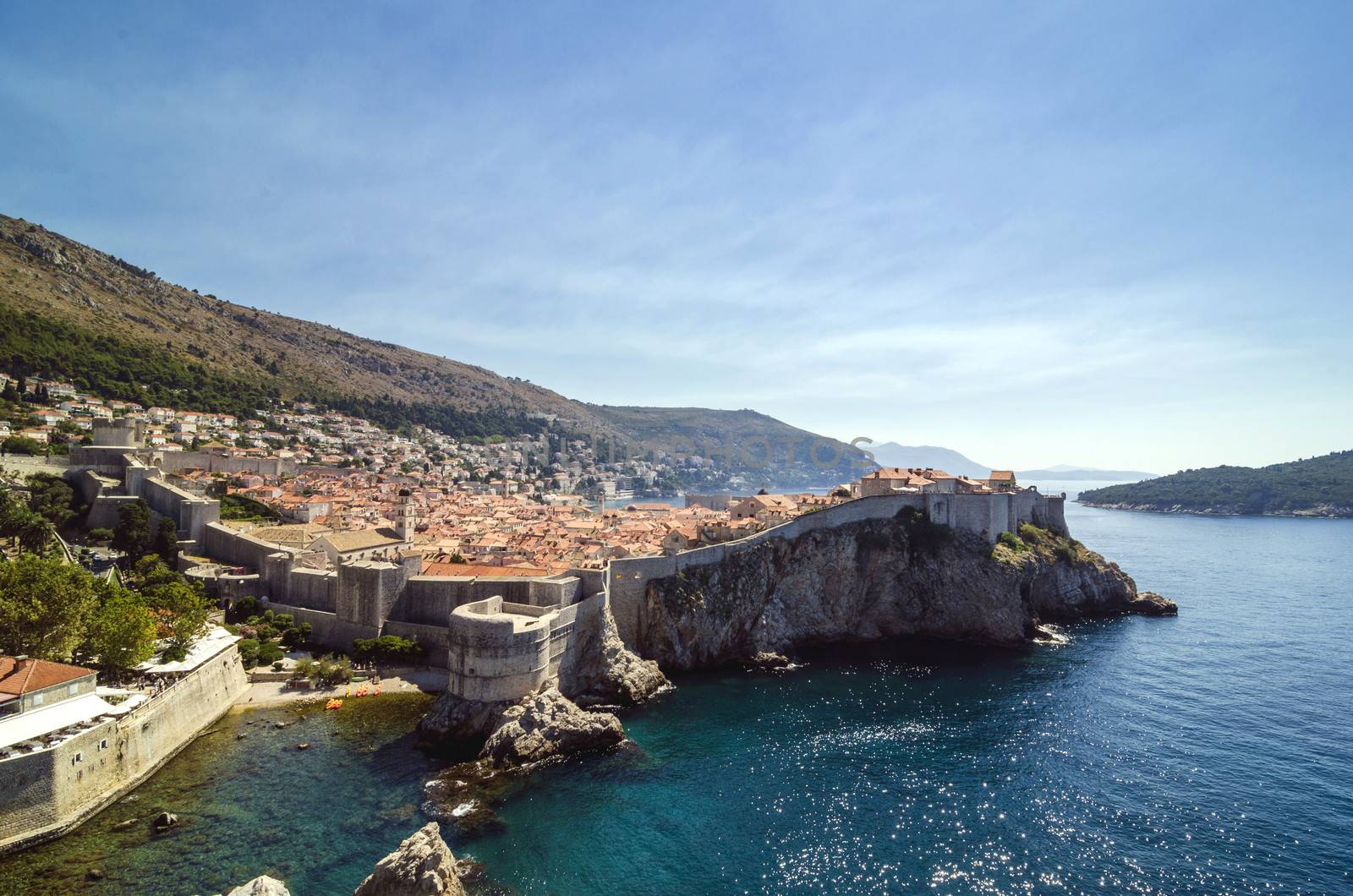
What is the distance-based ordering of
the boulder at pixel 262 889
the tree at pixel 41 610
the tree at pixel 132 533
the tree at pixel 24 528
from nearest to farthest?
1. the boulder at pixel 262 889
2. the tree at pixel 41 610
3. the tree at pixel 24 528
4. the tree at pixel 132 533

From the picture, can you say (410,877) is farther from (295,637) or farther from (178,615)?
(295,637)

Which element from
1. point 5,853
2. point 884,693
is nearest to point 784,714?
point 884,693

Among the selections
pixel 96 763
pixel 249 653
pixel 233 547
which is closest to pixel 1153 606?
pixel 249 653

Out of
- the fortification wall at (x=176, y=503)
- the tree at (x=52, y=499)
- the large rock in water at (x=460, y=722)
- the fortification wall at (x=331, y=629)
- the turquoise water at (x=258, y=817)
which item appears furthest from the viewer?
the fortification wall at (x=176, y=503)

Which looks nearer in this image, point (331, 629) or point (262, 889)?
point (262, 889)

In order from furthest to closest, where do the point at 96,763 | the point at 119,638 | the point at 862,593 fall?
the point at 862,593 → the point at 119,638 → the point at 96,763

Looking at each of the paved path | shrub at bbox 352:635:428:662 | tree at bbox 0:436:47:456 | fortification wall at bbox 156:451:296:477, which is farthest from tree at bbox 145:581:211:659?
fortification wall at bbox 156:451:296:477

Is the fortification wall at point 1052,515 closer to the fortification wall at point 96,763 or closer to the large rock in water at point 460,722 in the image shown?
the large rock in water at point 460,722

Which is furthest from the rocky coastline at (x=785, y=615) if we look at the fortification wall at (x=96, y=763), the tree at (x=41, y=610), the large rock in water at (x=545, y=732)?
the tree at (x=41, y=610)
